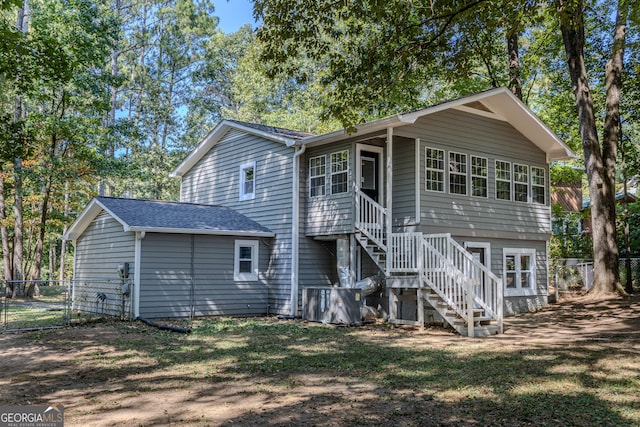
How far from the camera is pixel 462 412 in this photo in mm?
5562

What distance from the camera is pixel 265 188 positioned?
54.1 ft

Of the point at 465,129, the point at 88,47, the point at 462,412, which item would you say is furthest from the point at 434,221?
the point at 88,47

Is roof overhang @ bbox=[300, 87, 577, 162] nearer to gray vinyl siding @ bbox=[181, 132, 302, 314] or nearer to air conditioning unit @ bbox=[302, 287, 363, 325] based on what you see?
gray vinyl siding @ bbox=[181, 132, 302, 314]

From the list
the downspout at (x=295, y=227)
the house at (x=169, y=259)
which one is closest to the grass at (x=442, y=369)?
the house at (x=169, y=259)

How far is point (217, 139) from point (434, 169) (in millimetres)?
8156

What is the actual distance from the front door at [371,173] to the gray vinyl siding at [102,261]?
651 cm

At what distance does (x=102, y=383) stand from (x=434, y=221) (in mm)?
9436

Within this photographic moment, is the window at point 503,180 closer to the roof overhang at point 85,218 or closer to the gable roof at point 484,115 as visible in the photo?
the gable roof at point 484,115

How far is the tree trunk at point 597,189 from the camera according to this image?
1606 cm

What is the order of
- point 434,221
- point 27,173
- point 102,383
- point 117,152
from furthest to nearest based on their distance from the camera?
point 117,152 < point 27,173 < point 434,221 < point 102,383

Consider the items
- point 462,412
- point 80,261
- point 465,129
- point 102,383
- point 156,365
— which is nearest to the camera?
point 462,412

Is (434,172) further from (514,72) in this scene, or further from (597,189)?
(514,72)

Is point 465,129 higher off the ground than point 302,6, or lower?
lower

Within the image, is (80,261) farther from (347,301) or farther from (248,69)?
(248,69)
